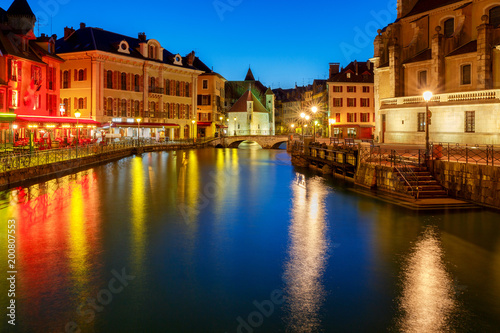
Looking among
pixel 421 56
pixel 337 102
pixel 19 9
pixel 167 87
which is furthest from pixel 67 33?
pixel 421 56

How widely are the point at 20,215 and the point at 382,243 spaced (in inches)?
477

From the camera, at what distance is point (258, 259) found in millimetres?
11312

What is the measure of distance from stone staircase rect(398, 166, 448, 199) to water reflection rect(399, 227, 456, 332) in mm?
8226

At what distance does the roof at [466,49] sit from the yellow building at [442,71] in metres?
0.10

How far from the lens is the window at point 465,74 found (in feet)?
120

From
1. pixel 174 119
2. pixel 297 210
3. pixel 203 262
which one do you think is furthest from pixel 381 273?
pixel 174 119

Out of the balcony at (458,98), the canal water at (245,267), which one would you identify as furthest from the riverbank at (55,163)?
the balcony at (458,98)

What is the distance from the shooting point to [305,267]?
10602 millimetres

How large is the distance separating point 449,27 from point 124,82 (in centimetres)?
3920

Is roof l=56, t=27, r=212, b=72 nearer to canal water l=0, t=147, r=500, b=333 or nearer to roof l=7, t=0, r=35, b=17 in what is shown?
roof l=7, t=0, r=35, b=17

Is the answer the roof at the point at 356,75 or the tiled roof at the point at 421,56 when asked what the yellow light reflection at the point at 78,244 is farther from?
the roof at the point at 356,75

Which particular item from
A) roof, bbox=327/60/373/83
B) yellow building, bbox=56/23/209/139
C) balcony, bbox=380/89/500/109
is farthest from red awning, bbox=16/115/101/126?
roof, bbox=327/60/373/83

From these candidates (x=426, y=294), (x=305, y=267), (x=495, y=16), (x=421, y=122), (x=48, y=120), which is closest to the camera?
(x=426, y=294)

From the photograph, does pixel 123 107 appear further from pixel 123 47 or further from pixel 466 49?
pixel 466 49
